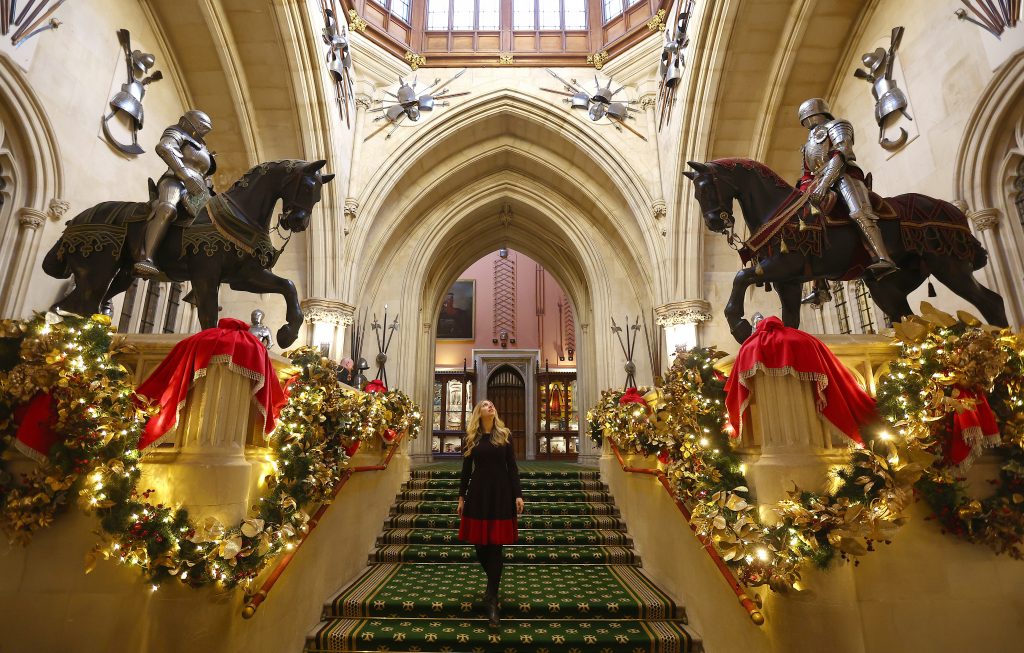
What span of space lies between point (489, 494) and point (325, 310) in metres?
6.42

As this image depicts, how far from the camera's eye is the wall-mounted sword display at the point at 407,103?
9938mm

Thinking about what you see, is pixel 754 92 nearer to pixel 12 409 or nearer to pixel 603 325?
pixel 603 325

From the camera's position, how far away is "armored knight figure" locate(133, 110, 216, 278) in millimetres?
3707

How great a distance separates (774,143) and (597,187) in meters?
3.36

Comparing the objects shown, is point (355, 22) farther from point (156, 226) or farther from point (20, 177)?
point (156, 226)

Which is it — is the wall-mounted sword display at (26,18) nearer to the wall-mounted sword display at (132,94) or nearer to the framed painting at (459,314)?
the wall-mounted sword display at (132,94)

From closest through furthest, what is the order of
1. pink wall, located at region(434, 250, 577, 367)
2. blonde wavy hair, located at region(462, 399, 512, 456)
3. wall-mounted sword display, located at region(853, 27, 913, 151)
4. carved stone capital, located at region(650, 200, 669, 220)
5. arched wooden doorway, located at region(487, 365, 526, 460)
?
blonde wavy hair, located at region(462, 399, 512, 456) → wall-mounted sword display, located at region(853, 27, 913, 151) → carved stone capital, located at region(650, 200, 669, 220) → arched wooden doorway, located at region(487, 365, 526, 460) → pink wall, located at region(434, 250, 577, 367)

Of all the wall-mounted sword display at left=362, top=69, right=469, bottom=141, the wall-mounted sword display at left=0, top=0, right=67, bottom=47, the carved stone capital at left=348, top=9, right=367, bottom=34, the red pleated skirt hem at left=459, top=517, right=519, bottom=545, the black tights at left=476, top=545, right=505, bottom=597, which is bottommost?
the black tights at left=476, top=545, right=505, bottom=597

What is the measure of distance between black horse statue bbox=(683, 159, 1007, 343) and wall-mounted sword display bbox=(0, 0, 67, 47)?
6268 mm

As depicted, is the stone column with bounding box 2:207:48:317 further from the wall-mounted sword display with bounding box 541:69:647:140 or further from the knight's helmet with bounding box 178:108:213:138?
the wall-mounted sword display with bounding box 541:69:647:140

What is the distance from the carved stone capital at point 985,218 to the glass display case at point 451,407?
475 inches

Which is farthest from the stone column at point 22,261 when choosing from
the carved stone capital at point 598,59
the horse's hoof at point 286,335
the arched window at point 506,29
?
the carved stone capital at point 598,59

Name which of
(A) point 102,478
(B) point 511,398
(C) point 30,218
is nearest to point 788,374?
(A) point 102,478

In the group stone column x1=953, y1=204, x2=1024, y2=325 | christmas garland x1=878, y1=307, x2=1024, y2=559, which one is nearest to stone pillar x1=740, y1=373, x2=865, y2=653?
christmas garland x1=878, y1=307, x2=1024, y2=559
